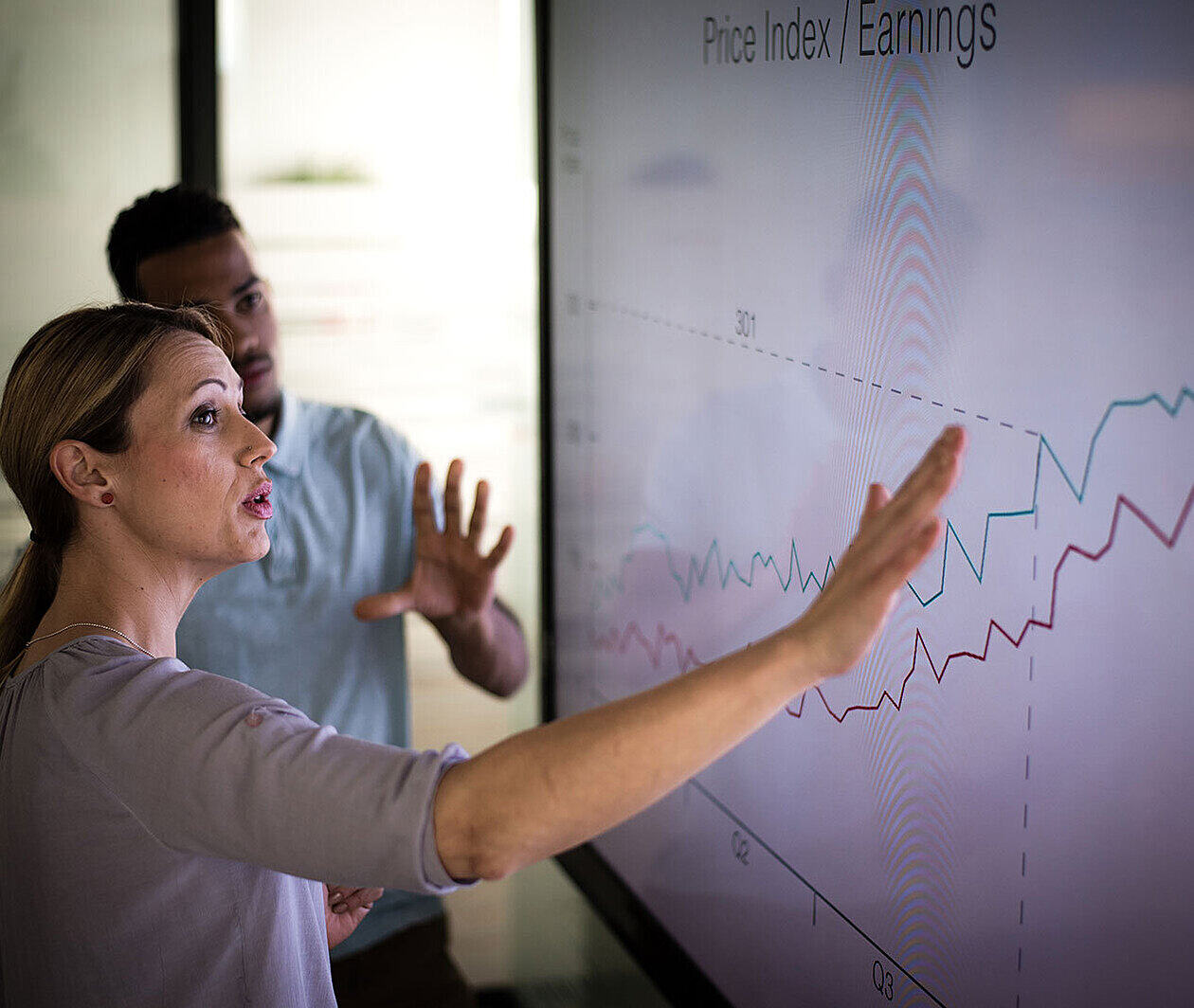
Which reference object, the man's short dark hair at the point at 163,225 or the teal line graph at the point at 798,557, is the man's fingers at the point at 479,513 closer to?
the teal line graph at the point at 798,557

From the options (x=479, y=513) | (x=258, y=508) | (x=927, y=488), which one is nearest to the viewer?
(x=927, y=488)

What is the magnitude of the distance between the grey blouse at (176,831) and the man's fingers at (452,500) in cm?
51

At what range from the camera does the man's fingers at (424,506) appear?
143 cm

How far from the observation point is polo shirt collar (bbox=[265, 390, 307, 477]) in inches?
58.3

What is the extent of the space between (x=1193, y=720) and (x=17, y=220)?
1915 millimetres

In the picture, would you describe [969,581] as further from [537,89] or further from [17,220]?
[17,220]

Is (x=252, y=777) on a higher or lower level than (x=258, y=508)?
lower

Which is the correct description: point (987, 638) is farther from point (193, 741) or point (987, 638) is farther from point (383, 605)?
point (383, 605)

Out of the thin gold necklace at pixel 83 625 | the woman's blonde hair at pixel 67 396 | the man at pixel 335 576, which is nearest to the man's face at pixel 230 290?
the man at pixel 335 576

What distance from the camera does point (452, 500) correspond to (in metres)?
1.38

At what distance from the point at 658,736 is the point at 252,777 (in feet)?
0.75

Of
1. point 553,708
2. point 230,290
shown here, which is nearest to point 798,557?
point 230,290

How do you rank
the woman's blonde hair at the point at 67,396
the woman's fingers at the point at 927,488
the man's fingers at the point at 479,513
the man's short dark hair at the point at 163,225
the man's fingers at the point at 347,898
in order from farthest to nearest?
the man's short dark hair at the point at 163,225, the man's fingers at the point at 479,513, the man's fingers at the point at 347,898, the woman's blonde hair at the point at 67,396, the woman's fingers at the point at 927,488

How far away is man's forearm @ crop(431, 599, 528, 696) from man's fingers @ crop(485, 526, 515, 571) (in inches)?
2.9
